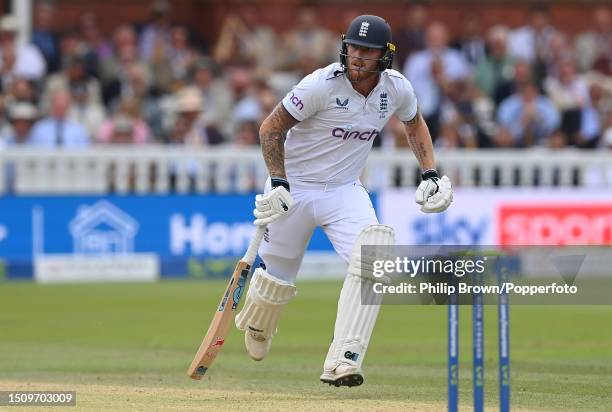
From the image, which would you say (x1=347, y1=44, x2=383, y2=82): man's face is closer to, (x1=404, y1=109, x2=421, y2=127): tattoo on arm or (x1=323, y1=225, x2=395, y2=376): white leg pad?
(x1=404, y1=109, x2=421, y2=127): tattoo on arm

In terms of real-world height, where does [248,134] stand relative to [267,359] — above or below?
above

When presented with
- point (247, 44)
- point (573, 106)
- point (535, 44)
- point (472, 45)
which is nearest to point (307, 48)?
point (247, 44)

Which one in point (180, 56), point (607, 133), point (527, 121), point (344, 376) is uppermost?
point (180, 56)

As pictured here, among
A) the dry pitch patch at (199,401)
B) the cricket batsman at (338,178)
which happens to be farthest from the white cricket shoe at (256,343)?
the dry pitch patch at (199,401)

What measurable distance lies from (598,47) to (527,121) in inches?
111

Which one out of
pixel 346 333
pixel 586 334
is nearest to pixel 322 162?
pixel 346 333

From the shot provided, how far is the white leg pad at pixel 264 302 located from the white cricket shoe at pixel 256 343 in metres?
0.03

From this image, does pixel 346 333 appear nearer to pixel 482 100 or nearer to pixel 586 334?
pixel 586 334

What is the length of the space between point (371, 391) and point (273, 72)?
32.1ft

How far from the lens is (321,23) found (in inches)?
773

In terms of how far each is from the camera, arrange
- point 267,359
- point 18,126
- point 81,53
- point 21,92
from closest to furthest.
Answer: point 267,359 → point 18,126 → point 21,92 → point 81,53

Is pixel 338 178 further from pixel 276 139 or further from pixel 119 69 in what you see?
pixel 119 69

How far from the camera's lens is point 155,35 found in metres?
17.0

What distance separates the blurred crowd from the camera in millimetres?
15320
